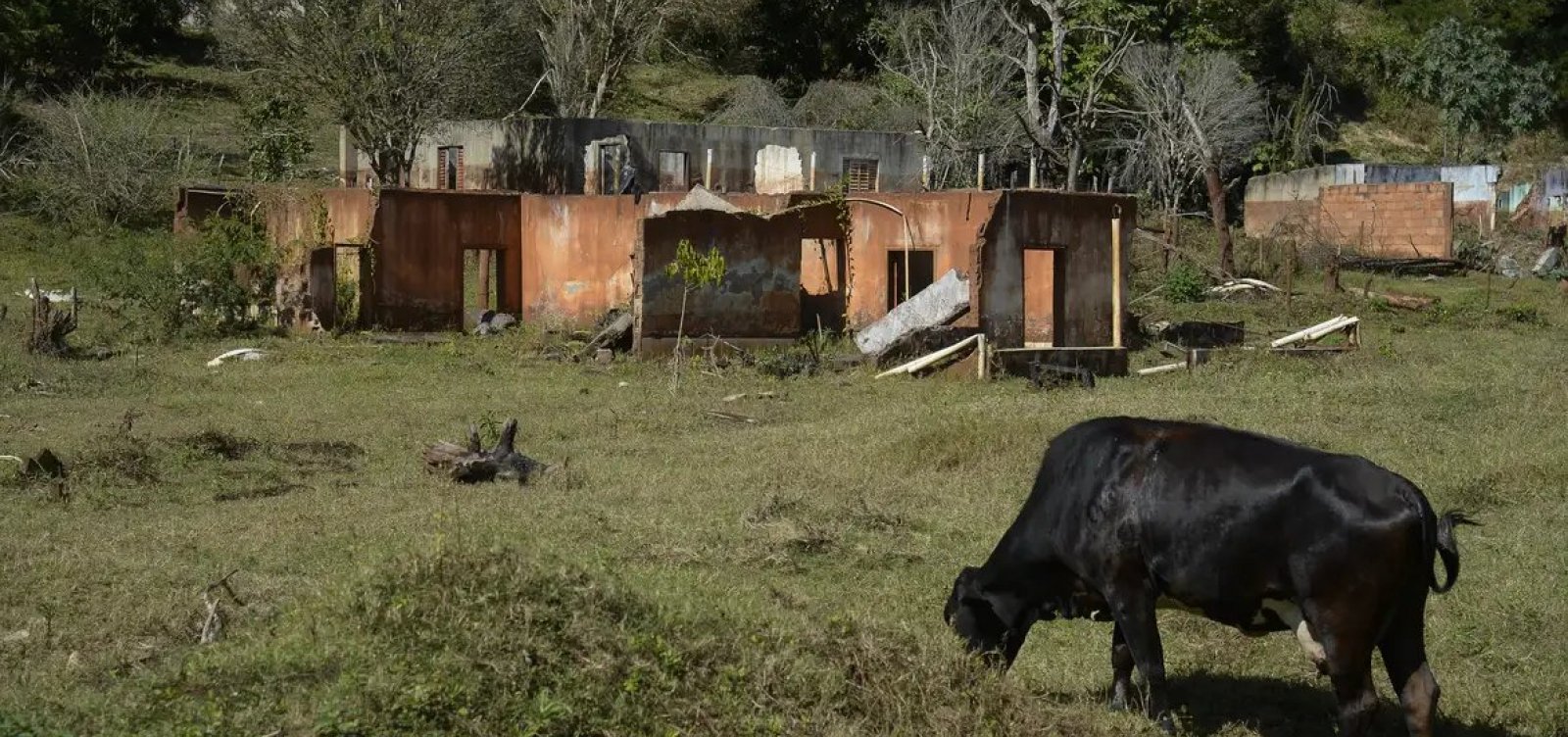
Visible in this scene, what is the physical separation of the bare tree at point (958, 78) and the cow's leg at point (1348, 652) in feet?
109

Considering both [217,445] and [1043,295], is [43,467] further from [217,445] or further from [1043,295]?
[1043,295]

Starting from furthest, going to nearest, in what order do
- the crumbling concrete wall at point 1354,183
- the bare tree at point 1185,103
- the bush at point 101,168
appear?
1. the crumbling concrete wall at point 1354,183
2. the bare tree at point 1185,103
3. the bush at point 101,168

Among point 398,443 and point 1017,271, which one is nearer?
point 398,443

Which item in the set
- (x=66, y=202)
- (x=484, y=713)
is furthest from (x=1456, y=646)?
(x=66, y=202)

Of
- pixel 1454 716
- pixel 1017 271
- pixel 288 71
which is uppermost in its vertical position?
pixel 288 71

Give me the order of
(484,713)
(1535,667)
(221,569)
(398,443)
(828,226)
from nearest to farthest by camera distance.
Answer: (484,713)
(1535,667)
(221,569)
(398,443)
(828,226)

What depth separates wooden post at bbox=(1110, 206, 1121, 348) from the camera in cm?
2566

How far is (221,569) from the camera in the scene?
10.8m

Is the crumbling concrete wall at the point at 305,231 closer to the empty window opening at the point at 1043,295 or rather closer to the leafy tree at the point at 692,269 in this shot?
the leafy tree at the point at 692,269

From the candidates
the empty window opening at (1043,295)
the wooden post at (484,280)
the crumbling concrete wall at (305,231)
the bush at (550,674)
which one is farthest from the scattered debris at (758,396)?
the bush at (550,674)

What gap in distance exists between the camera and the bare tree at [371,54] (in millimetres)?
32688

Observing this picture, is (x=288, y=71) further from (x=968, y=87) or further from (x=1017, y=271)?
(x=968, y=87)

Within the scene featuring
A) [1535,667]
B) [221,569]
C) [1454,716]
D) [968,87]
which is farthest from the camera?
[968,87]

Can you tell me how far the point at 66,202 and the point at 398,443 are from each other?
20.4m
